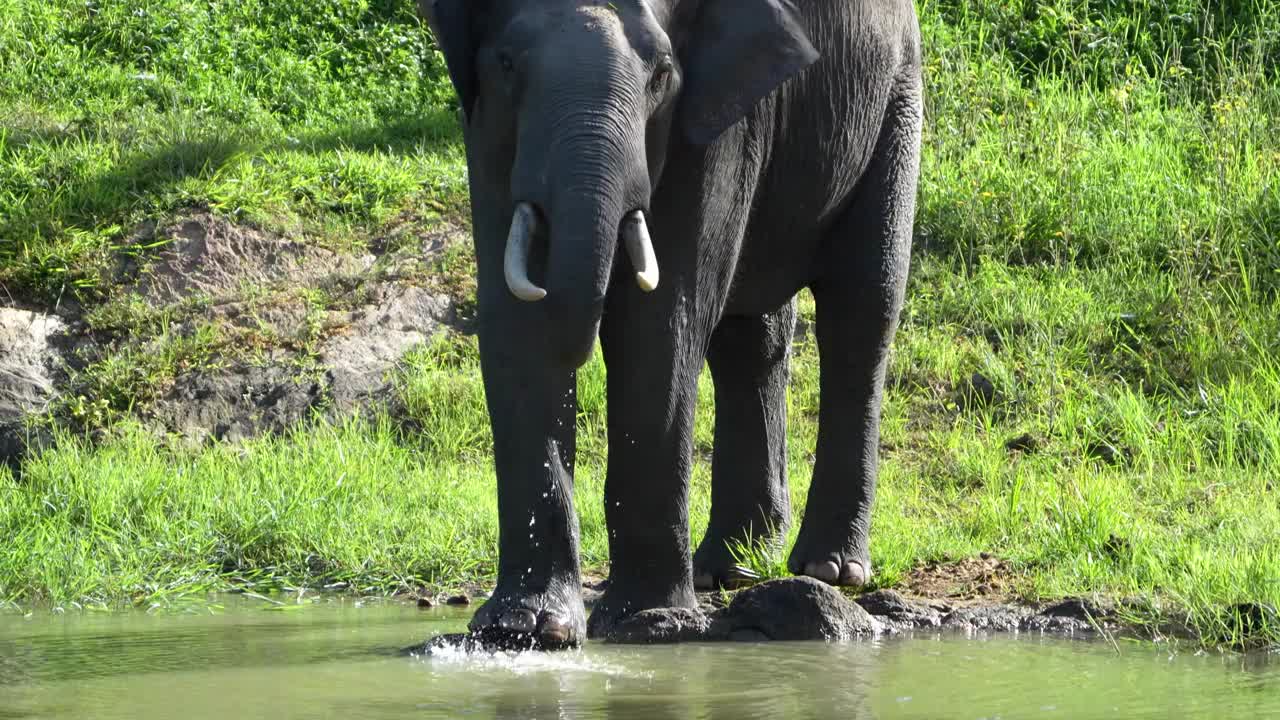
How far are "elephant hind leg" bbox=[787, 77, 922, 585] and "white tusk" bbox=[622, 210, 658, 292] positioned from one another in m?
1.70

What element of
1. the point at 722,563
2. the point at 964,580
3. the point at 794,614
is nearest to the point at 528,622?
the point at 794,614

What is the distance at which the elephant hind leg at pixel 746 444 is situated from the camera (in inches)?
260

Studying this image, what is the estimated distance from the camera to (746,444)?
21.9 ft

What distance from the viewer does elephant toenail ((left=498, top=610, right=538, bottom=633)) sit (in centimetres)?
492

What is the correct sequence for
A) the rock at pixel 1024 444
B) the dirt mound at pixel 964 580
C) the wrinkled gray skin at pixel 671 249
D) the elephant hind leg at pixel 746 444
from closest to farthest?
the wrinkled gray skin at pixel 671 249
the dirt mound at pixel 964 580
the elephant hind leg at pixel 746 444
the rock at pixel 1024 444

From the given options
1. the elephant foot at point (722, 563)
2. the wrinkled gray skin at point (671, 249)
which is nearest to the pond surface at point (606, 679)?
the wrinkled gray skin at point (671, 249)

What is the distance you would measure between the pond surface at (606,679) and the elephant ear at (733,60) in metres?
1.50

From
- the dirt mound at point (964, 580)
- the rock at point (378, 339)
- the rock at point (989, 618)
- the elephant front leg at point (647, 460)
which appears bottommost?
the rock at point (989, 618)

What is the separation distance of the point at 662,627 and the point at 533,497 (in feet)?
1.88

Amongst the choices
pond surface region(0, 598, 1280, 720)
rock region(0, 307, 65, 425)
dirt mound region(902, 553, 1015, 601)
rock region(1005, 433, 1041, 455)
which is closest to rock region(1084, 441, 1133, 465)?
rock region(1005, 433, 1041, 455)

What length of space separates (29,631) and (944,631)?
8.95 ft

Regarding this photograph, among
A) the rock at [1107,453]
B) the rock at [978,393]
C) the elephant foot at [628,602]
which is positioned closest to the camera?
the elephant foot at [628,602]

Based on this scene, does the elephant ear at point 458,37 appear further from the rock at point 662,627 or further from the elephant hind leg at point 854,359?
the elephant hind leg at point 854,359

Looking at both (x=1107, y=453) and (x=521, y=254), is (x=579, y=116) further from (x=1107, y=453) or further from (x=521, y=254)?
(x=1107, y=453)
